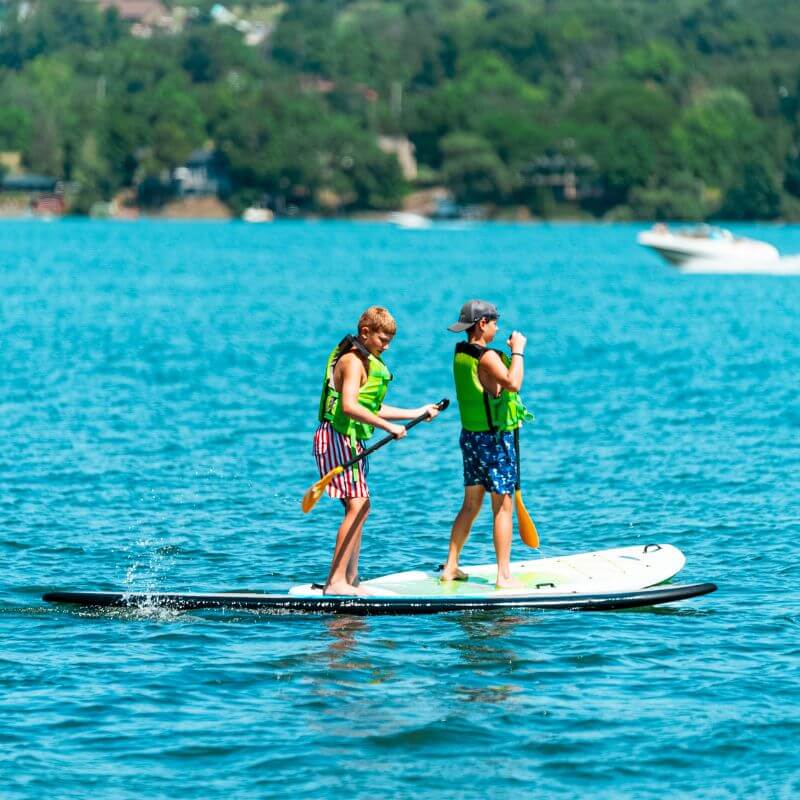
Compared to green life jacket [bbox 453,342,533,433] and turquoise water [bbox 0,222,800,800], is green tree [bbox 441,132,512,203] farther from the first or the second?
green life jacket [bbox 453,342,533,433]

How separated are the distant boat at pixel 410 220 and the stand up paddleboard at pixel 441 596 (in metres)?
161

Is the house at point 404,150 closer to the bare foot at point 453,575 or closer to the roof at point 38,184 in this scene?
the roof at point 38,184

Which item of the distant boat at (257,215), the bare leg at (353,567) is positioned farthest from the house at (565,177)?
the bare leg at (353,567)

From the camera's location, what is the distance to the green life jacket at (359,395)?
13656 millimetres

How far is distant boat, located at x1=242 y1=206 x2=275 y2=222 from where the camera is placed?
621 feet

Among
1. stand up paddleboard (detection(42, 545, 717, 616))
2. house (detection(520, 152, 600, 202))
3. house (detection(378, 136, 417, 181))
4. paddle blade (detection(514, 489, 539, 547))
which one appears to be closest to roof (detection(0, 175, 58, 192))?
house (detection(378, 136, 417, 181))

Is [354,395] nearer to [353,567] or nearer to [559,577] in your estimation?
[353,567]

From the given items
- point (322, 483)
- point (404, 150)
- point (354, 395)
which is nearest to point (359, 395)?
point (354, 395)

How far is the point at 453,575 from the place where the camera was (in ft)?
49.3

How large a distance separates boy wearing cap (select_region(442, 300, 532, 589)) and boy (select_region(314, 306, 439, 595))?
464mm

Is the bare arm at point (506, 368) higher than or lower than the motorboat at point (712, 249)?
higher

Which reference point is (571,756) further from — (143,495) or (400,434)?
(143,495)

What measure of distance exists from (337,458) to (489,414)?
Result: 4.16 feet

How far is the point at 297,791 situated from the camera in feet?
35.6
